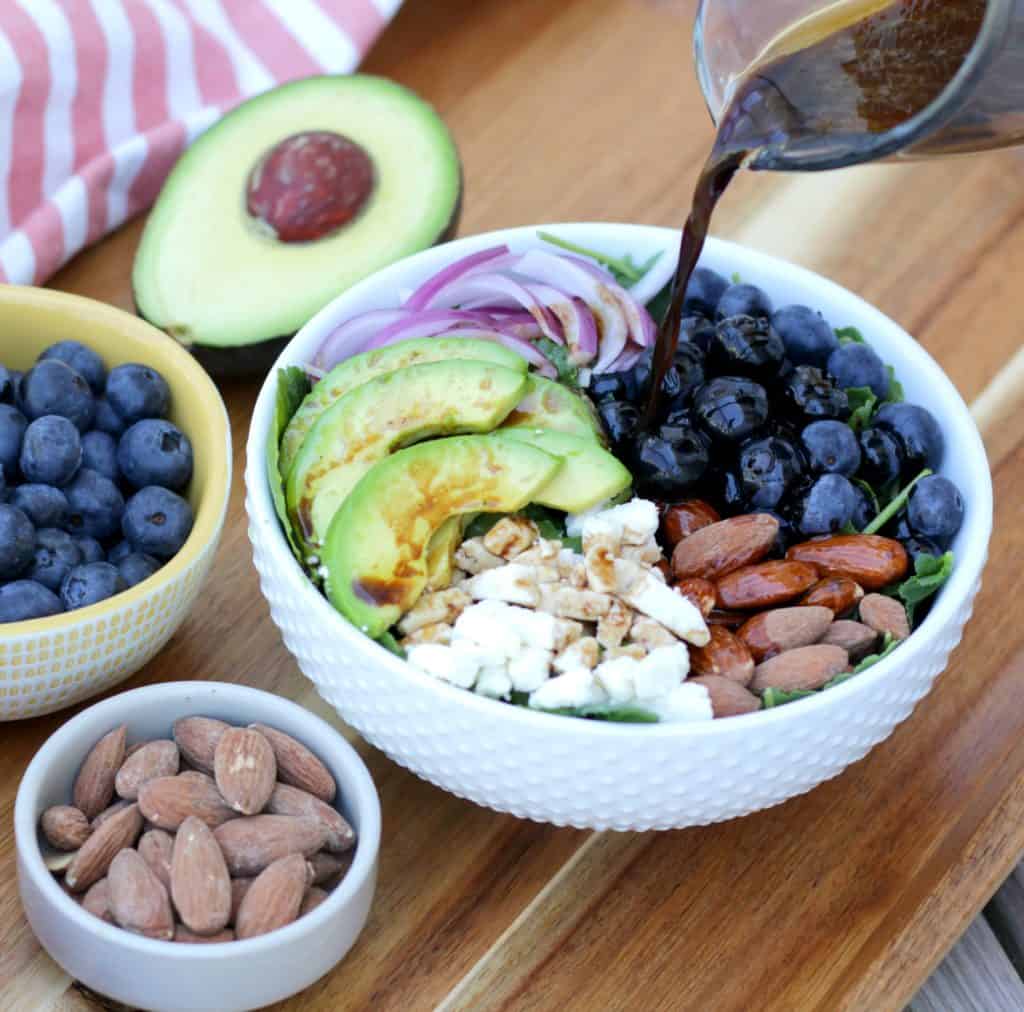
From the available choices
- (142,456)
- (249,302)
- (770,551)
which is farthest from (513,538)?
(249,302)

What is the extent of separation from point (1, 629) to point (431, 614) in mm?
263

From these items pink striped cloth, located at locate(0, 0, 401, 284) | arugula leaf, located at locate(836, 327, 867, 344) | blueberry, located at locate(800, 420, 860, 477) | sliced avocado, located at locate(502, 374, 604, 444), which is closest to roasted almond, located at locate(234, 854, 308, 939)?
sliced avocado, located at locate(502, 374, 604, 444)

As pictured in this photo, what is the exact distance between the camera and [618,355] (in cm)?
113

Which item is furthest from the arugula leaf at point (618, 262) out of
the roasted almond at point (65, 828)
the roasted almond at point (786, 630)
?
the roasted almond at point (65, 828)

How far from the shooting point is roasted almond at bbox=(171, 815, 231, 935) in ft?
2.90

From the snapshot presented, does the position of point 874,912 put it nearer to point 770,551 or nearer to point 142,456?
point 770,551

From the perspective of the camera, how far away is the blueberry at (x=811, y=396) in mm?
1077

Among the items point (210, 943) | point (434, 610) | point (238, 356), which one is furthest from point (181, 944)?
point (238, 356)

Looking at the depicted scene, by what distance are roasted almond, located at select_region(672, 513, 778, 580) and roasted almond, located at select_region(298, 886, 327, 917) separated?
0.99 feet

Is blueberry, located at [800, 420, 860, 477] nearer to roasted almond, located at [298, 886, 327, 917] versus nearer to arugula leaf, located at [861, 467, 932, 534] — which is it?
arugula leaf, located at [861, 467, 932, 534]

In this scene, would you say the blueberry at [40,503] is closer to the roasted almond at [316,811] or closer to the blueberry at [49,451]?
the blueberry at [49,451]

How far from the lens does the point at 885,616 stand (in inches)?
38.7

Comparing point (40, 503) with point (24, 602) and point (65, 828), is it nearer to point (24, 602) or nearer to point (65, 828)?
point (24, 602)

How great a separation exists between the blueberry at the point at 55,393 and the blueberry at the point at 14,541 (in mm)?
89
